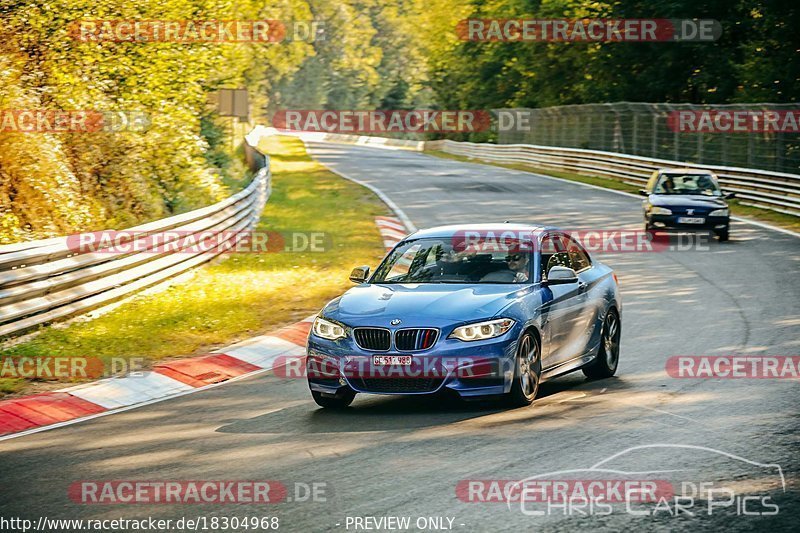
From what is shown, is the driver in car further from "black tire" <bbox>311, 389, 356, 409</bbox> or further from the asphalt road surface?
"black tire" <bbox>311, 389, 356, 409</bbox>

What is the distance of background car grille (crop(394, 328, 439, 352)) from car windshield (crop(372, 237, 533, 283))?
1.11 m

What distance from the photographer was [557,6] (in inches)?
2596

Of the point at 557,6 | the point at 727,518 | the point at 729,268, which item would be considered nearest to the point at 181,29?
the point at 729,268

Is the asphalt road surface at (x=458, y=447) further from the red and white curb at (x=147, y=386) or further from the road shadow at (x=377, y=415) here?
the red and white curb at (x=147, y=386)

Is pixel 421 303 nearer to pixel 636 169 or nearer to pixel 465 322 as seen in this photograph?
pixel 465 322

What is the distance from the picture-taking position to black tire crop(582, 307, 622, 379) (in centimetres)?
1134

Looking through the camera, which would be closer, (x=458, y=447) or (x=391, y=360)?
(x=458, y=447)

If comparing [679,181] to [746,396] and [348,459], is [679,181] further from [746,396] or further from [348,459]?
[348,459]

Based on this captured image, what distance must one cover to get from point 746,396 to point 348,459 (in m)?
3.97

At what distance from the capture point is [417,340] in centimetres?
938

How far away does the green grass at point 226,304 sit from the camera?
42.5 feet

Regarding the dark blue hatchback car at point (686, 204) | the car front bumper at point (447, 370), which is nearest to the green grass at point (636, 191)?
the dark blue hatchback car at point (686, 204)

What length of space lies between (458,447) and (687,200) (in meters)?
17.6

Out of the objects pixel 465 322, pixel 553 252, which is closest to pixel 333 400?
pixel 465 322
